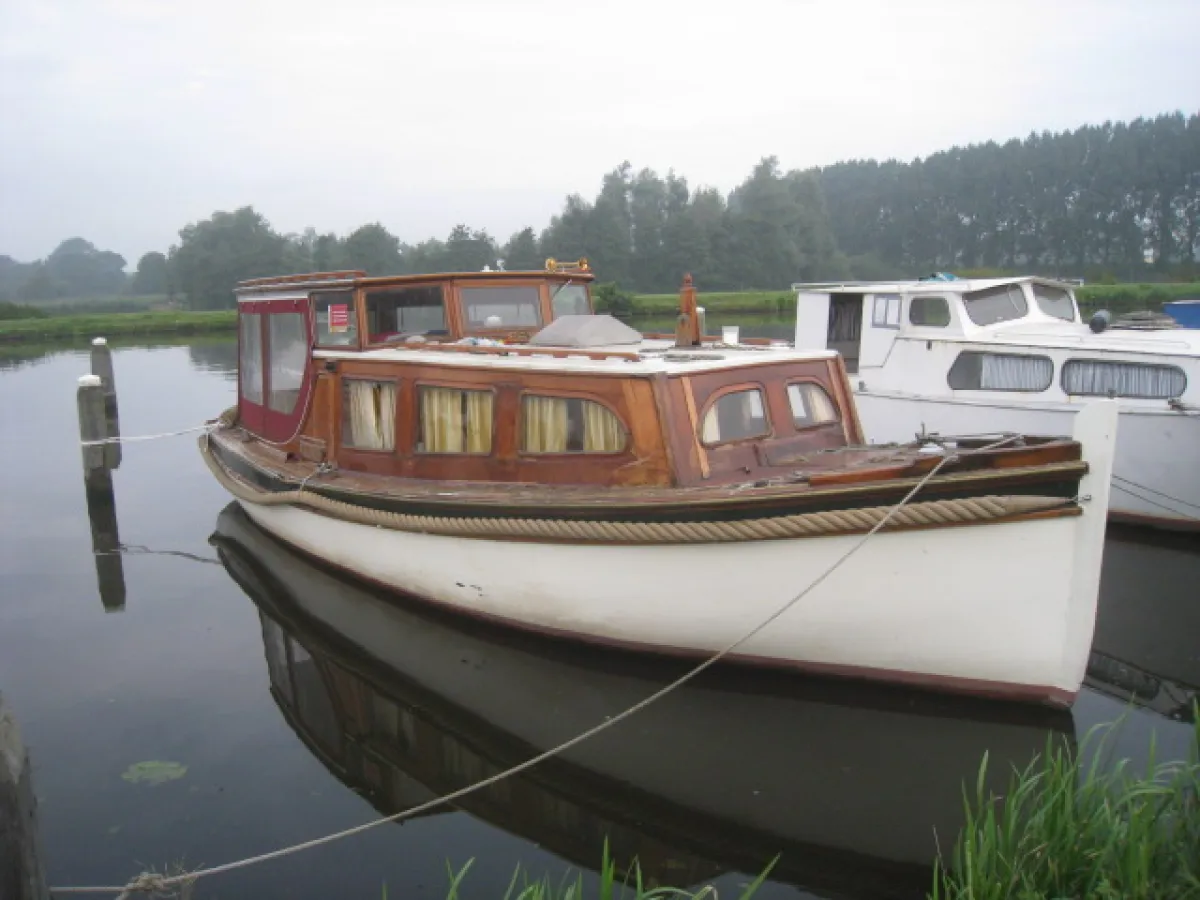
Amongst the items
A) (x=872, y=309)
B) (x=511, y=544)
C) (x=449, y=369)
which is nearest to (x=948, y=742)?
(x=511, y=544)

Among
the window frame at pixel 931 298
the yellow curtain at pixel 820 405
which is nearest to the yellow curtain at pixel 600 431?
the yellow curtain at pixel 820 405

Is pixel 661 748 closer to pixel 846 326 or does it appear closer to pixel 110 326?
pixel 846 326

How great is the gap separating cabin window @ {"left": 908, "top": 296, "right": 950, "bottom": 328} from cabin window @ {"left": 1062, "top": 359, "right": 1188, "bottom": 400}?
5.92ft

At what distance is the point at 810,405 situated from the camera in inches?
291

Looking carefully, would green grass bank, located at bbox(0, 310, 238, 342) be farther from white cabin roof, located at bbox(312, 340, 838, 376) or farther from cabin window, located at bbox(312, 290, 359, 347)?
white cabin roof, located at bbox(312, 340, 838, 376)

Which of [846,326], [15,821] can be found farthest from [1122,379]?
[15,821]

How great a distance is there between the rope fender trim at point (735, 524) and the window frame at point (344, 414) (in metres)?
0.72

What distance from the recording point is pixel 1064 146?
8788 centimetres

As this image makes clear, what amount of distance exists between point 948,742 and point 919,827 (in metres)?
0.93

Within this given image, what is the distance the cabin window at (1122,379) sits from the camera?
975cm

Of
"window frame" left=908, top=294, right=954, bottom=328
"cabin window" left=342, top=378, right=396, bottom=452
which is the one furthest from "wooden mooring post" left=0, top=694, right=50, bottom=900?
"window frame" left=908, top=294, right=954, bottom=328

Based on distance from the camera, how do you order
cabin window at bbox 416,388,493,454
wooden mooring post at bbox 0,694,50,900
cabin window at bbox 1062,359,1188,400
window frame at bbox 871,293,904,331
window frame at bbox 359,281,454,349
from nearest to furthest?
wooden mooring post at bbox 0,694,50,900 < cabin window at bbox 416,388,493,454 < window frame at bbox 359,281,454,349 < cabin window at bbox 1062,359,1188,400 < window frame at bbox 871,293,904,331

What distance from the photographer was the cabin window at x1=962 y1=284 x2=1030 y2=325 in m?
11.9

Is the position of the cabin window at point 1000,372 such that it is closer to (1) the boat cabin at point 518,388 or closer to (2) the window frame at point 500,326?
(1) the boat cabin at point 518,388
